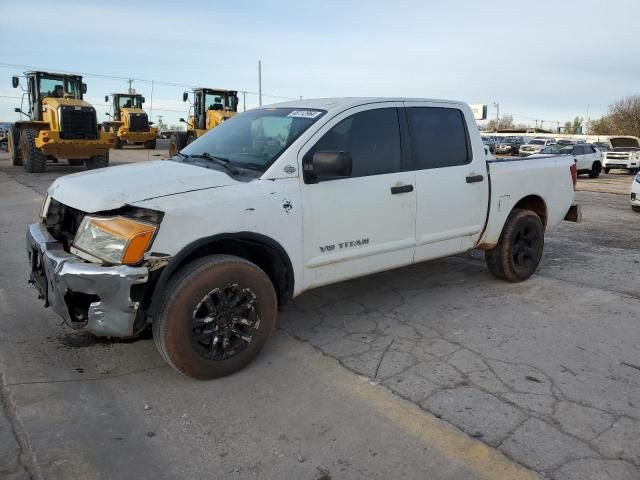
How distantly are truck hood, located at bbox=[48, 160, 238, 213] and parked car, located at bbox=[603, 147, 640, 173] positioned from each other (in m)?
29.0

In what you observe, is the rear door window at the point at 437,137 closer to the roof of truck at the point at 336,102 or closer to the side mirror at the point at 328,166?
the roof of truck at the point at 336,102

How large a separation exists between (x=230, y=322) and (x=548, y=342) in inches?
95.7

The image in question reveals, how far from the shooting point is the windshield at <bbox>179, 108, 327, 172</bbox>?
391cm

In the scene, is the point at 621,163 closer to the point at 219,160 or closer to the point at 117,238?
the point at 219,160

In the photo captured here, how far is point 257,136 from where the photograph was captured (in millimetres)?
4234

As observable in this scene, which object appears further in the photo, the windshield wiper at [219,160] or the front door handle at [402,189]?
the front door handle at [402,189]

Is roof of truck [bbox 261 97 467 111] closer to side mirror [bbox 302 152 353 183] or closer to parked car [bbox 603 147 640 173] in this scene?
side mirror [bbox 302 152 353 183]

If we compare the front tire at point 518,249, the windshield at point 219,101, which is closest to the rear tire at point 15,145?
the windshield at point 219,101

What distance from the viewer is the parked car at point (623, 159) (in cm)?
2742

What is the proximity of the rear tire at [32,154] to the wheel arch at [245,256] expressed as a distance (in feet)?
50.9

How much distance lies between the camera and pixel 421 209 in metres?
4.52

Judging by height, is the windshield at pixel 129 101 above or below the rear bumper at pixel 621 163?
above

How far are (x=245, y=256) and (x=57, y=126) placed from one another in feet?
50.1

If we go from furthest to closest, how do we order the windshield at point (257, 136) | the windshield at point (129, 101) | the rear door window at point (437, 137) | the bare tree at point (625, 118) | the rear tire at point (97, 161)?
the bare tree at point (625, 118) → the windshield at point (129, 101) → the rear tire at point (97, 161) → the rear door window at point (437, 137) → the windshield at point (257, 136)
